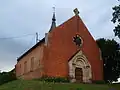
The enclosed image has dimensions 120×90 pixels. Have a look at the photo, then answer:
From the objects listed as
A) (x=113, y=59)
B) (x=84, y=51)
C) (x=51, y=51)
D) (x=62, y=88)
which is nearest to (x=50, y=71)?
(x=51, y=51)

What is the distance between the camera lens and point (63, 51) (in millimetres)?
39156

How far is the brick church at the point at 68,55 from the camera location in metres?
38.0

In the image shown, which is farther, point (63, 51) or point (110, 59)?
point (110, 59)

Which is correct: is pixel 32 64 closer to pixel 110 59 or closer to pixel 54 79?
pixel 54 79

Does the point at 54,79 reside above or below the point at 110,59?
below

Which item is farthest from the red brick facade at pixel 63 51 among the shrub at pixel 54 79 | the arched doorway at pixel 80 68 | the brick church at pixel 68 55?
the shrub at pixel 54 79

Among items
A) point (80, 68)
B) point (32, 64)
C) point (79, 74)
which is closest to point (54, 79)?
point (79, 74)

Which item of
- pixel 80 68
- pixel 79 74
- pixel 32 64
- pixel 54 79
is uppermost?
pixel 32 64

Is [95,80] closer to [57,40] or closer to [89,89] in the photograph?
[57,40]

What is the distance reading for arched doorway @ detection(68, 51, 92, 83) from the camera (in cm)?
3950

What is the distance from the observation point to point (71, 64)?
129ft

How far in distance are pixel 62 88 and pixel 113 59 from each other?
65.6ft

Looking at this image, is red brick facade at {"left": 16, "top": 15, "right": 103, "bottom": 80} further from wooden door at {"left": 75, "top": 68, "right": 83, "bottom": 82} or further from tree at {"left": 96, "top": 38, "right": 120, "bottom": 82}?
tree at {"left": 96, "top": 38, "right": 120, "bottom": 82}

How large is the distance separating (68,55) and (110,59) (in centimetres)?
998
